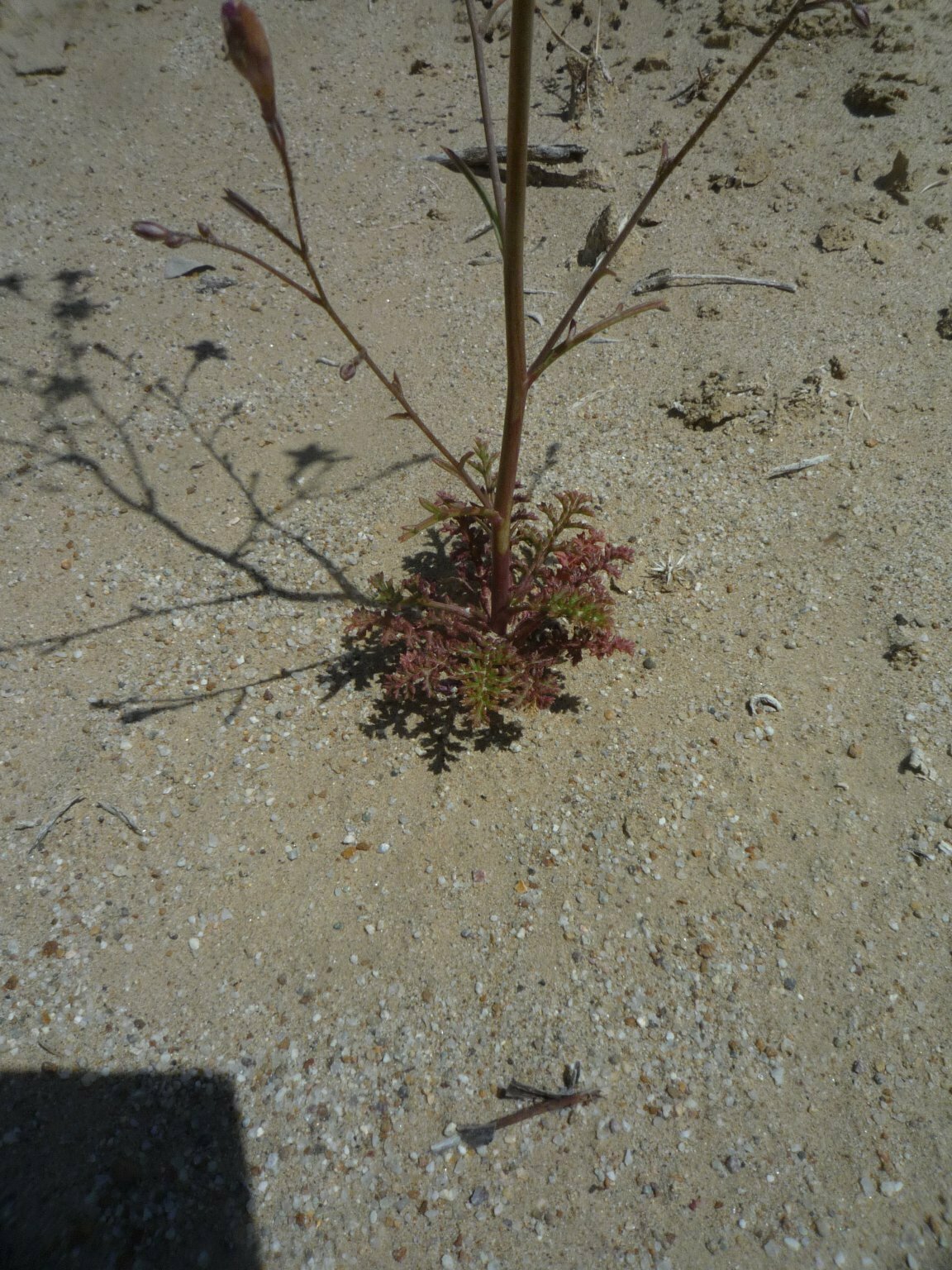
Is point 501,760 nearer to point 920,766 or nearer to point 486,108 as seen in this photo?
point 920,766

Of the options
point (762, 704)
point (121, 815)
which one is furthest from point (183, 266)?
point (762, 704)

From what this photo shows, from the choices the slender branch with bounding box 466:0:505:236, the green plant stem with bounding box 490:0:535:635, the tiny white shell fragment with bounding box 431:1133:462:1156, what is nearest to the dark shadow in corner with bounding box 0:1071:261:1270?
the tiny white shell fragment with bounding box 431:1133:462:1156

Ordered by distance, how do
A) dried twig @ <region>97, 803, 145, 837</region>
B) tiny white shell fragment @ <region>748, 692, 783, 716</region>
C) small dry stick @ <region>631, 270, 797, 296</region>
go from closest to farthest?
dried twig @ <region>97, 803, 145, 837</region>
tiny white shell fragment @ <region>748, 692, 783, 716</region>
small dry stick @ <region>631, 270, 797, 296</region>

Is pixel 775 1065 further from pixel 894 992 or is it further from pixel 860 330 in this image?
pixel 860 330

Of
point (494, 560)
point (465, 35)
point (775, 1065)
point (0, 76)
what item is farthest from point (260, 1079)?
point (0, 76)

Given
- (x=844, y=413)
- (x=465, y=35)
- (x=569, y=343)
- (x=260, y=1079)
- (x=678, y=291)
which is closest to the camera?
(x=569, y=343)

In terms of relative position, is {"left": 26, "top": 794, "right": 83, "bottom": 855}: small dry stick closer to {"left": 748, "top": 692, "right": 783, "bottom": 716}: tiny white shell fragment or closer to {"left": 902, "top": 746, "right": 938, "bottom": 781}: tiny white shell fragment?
{"left": 748, "top": 692, "right": 783, "bottom": 716}: tiny white shell fragment
